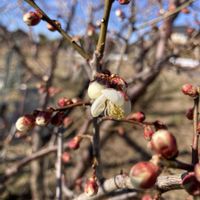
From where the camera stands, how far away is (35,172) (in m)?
3.45

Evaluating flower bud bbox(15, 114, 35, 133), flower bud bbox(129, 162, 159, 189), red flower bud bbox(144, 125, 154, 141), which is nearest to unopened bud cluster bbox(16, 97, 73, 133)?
flower bud bbox(15, 114, 35, 133)

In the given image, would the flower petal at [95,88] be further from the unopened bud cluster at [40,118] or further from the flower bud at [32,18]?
the flower bud at [32,18]

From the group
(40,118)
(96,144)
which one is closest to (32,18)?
(40,118)

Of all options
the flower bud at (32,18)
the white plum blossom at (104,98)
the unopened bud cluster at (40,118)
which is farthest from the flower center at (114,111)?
the flower bud at (32,18)

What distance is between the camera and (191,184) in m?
0.67

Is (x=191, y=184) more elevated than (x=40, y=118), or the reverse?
(x=40, y=118)

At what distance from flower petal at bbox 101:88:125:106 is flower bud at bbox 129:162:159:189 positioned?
0.96ft

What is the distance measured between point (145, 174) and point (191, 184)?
0.10m

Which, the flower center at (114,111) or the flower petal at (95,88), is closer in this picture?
the flower petal at (95,88)

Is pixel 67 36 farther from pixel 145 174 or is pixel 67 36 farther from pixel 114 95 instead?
pixel 145 174

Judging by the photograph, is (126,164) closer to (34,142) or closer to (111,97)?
(34,142)

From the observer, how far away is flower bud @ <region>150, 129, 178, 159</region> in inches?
25.3

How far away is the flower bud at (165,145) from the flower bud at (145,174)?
0.10 feet

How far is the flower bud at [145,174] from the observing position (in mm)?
638
